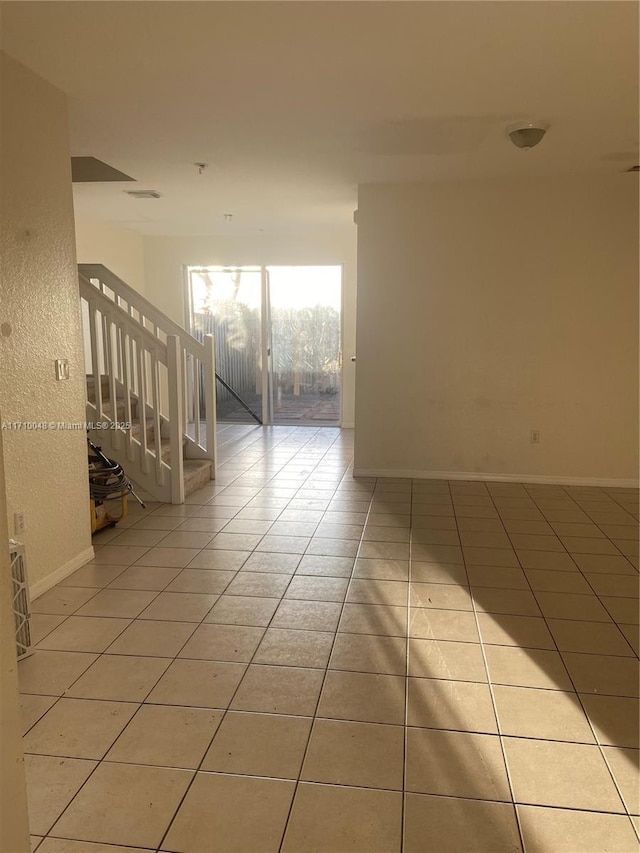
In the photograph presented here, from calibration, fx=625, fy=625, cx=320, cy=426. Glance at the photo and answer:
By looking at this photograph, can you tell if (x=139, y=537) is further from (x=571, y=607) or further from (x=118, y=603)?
(x=571, y=607)

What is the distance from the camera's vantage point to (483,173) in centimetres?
475

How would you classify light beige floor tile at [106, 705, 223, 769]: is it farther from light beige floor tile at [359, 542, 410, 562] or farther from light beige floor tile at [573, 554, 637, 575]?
light beige floor tile at [573, 554, 637, 575]

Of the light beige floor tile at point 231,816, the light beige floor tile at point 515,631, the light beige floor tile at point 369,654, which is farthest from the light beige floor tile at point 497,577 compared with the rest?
the light beige floor tile at point 231,816

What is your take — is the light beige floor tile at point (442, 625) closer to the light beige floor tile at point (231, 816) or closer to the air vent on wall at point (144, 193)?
the light beige floor tile at point (231, 816)

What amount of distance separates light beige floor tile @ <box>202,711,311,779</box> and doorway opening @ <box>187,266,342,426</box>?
6.13 meters

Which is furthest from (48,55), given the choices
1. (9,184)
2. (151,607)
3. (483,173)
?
(483,173)

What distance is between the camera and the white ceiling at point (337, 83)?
236 centimetres

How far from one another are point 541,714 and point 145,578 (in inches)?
79.9

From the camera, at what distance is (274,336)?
8102 mm

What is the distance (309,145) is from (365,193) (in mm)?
1248

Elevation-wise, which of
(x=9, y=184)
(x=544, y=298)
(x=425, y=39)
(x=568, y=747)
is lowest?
(x=568, y=747)

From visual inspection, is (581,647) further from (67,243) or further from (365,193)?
(365,193)

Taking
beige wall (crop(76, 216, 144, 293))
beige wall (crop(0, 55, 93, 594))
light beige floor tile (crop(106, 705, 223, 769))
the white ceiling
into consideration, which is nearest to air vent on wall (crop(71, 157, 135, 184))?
the white ceiling

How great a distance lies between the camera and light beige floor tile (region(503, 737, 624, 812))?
5.72 ft
